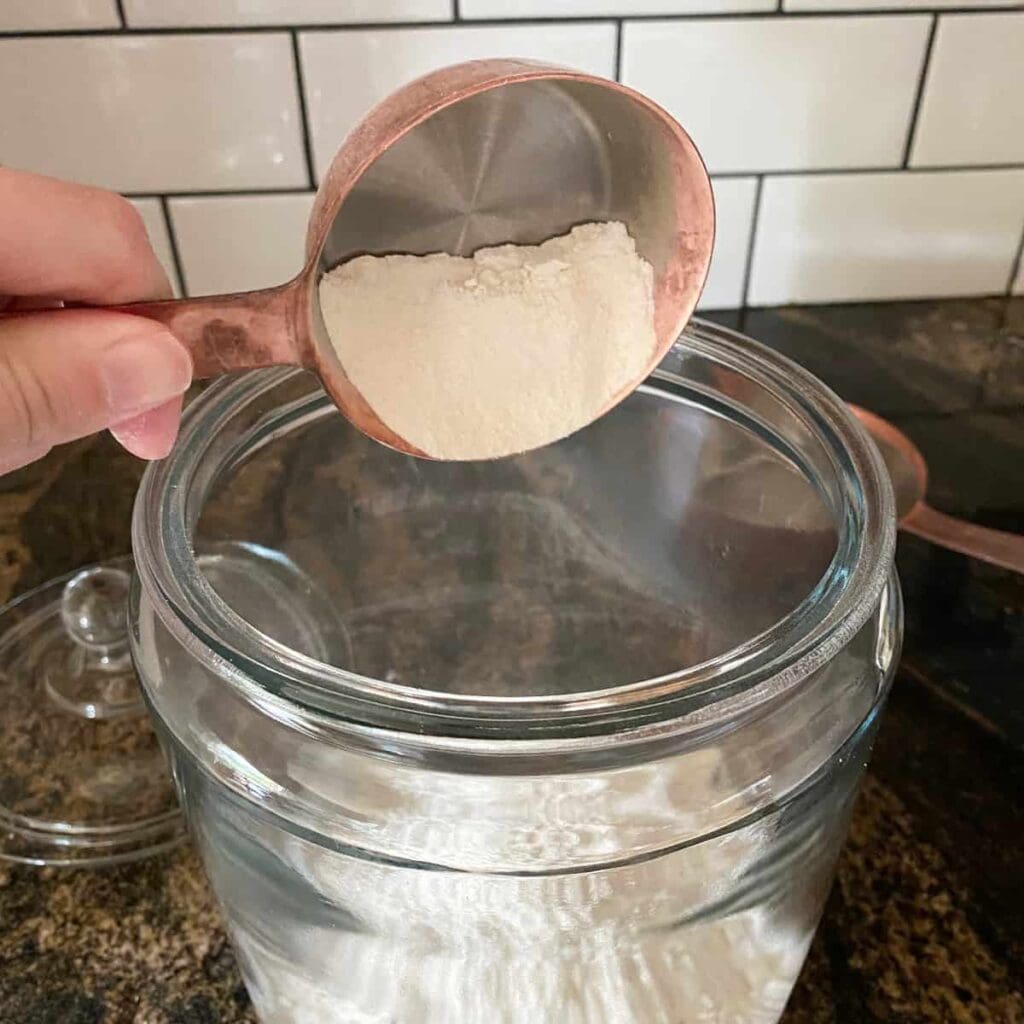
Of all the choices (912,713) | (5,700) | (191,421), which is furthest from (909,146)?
(5,700)

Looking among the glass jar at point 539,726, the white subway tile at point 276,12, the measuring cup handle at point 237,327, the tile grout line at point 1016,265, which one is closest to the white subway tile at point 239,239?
the white subway tile at point 276,12

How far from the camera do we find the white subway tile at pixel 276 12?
618mm

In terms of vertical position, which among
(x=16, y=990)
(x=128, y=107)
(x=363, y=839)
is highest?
(x=128, y=107)

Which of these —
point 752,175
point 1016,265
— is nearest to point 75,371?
point 752,175

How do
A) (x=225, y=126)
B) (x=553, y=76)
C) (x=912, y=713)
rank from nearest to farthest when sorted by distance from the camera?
(x=553, y=76) → (x=912, y=713) → (x=225, y=126)

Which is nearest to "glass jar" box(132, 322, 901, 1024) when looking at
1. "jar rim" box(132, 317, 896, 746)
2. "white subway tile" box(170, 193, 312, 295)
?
"jar rim" box(132, 317, 896, 746)

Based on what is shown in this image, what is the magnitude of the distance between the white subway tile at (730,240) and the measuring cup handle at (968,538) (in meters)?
0.21

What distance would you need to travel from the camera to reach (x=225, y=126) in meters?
0.66

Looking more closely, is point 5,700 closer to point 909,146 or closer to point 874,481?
point 874,481

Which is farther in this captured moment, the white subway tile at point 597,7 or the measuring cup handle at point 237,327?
the white subway tile at point 597,7

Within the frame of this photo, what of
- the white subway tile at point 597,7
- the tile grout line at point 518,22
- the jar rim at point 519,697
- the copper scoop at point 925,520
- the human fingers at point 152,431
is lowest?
the copper scoop at point 925,520

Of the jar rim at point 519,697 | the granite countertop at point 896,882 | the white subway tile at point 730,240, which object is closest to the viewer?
the jar rim at point 519,697

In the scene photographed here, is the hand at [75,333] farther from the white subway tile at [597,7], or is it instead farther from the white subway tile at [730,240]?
the white subway tile at [730,240]

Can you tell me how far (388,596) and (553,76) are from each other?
0.29 metres
